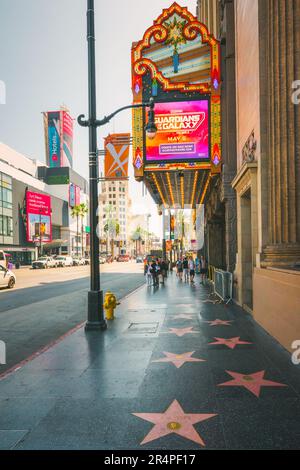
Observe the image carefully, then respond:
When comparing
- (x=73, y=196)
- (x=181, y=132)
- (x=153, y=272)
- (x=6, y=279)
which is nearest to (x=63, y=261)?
(x=6, y=279)

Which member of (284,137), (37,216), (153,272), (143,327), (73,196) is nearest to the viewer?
(284,137)

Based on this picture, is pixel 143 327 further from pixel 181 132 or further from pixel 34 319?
pixel 181 132

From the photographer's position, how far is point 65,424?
4801 millimetres

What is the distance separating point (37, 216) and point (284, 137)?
8769 cm

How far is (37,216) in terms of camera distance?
9169 centimetres

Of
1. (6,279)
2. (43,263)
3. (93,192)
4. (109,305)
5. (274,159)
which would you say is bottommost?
(43,263)

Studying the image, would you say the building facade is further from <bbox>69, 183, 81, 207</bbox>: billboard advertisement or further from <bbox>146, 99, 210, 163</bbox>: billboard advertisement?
<bbox>146, 99, 210, 163</bbox>: billboard advertisement

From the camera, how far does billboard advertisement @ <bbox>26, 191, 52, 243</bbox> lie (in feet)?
285

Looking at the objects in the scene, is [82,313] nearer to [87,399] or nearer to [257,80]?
[87,399]

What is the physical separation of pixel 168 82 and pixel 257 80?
938 centimetres

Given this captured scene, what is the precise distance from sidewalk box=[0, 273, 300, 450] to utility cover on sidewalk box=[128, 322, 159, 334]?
0.55 metres

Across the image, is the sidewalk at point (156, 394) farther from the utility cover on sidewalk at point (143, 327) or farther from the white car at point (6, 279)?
the white car at point (6, 279)

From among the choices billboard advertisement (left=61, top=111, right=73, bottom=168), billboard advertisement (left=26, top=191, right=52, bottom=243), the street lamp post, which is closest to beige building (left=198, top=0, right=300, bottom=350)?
the street lamp post
